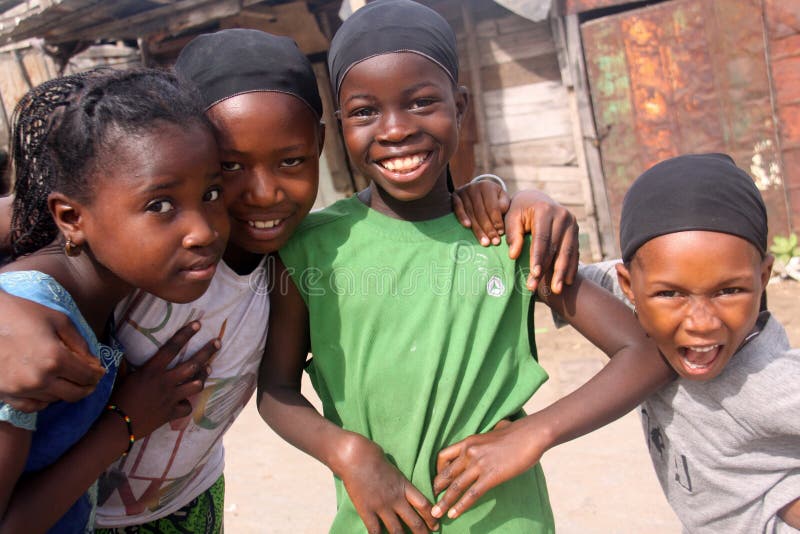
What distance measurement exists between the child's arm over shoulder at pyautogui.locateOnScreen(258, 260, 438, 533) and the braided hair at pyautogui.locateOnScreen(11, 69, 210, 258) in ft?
1.53

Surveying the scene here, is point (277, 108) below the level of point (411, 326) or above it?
above

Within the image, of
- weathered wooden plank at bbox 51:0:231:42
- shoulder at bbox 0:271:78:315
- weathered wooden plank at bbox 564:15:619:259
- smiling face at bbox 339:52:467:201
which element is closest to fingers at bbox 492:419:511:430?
smiling face at bbox 339:52:467:201

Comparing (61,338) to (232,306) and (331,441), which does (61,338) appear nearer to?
(232,306)

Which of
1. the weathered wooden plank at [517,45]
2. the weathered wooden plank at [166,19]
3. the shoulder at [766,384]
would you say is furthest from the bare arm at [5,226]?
the weathered wooden plank at [517,45]

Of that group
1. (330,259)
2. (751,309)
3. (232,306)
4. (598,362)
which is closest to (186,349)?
(232,306)

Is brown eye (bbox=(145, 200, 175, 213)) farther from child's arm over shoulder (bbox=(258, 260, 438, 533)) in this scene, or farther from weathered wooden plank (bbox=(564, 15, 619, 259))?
weathered wooden plank (bbox=(564, 15, 619, 259))

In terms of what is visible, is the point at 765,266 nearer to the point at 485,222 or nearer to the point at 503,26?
the point at 485,222

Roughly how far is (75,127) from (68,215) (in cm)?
17

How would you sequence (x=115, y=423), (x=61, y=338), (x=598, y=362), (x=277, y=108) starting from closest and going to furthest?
(x=61, y=338)
(x=115, y=423)
(x=277, y=108)
(x=598, y=362)

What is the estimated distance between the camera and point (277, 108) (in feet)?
5.17

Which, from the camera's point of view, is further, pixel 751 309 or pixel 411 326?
pixel 411 326

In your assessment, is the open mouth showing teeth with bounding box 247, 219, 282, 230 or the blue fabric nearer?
the blue fabric

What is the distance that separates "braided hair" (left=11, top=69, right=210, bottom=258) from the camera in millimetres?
1346

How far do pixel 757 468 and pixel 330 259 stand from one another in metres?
1.04
